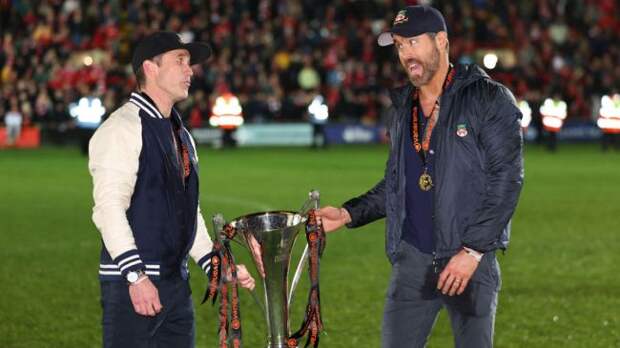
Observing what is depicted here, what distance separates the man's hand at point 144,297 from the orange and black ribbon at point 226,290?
24cm

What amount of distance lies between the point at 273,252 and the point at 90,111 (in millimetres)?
23644

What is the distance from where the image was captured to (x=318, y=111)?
2994cm

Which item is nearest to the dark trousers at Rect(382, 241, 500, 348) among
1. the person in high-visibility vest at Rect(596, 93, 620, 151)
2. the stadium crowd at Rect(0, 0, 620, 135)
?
the person in high-visibility vest at Rect(596, 93, 620, 151)

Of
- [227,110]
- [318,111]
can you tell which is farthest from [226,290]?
[318,111]

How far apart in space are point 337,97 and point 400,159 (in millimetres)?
27089

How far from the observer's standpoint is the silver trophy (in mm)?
4871

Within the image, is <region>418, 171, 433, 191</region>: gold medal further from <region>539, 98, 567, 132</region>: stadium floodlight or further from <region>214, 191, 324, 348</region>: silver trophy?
<region>539, 98, 567, 132</region>: stadium floodlight

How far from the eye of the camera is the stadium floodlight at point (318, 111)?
1180 inches

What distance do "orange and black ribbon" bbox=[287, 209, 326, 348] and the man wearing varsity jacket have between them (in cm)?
56

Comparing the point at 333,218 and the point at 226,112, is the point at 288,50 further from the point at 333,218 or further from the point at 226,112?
the point at 333,218

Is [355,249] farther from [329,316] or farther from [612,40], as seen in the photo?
[612,40]

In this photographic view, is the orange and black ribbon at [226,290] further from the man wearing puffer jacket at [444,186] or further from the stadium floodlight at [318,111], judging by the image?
the stadium floodlight at [318,111]

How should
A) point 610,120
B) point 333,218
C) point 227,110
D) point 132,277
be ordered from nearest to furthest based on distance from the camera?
point 132,277
point 333,218
point 610,120
point 227,110

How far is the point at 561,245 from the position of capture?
12.6 meters
